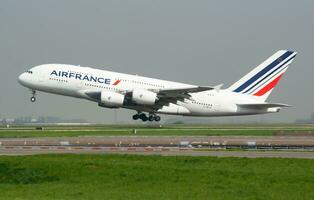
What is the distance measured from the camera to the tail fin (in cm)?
6681

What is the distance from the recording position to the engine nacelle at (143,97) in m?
59.8

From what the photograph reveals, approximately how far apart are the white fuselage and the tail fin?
1088mm

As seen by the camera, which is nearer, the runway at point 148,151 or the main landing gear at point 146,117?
the runway at point 148,151

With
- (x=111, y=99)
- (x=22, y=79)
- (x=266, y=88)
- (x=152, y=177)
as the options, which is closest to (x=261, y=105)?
(x=266, y=88)

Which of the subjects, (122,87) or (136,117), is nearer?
(122,87)

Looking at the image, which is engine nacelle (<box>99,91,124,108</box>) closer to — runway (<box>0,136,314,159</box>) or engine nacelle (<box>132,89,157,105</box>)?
engine nacelle (<box>132,89,157,105</box>)

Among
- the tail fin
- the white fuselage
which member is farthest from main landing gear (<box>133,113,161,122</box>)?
the tail fin

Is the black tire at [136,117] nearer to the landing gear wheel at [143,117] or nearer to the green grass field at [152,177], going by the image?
the landing gear wheel at [143,117]

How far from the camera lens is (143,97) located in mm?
59750

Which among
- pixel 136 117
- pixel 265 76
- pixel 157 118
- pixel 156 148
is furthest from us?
pixel 265 76

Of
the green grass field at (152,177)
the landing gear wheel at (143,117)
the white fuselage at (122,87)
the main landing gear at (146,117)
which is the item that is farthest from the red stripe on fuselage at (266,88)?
the green grass field at (152,177)

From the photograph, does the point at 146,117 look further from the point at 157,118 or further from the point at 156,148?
the point at 156,148

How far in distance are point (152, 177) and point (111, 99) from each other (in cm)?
3823

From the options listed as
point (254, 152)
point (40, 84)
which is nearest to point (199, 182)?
point (254, 152)
